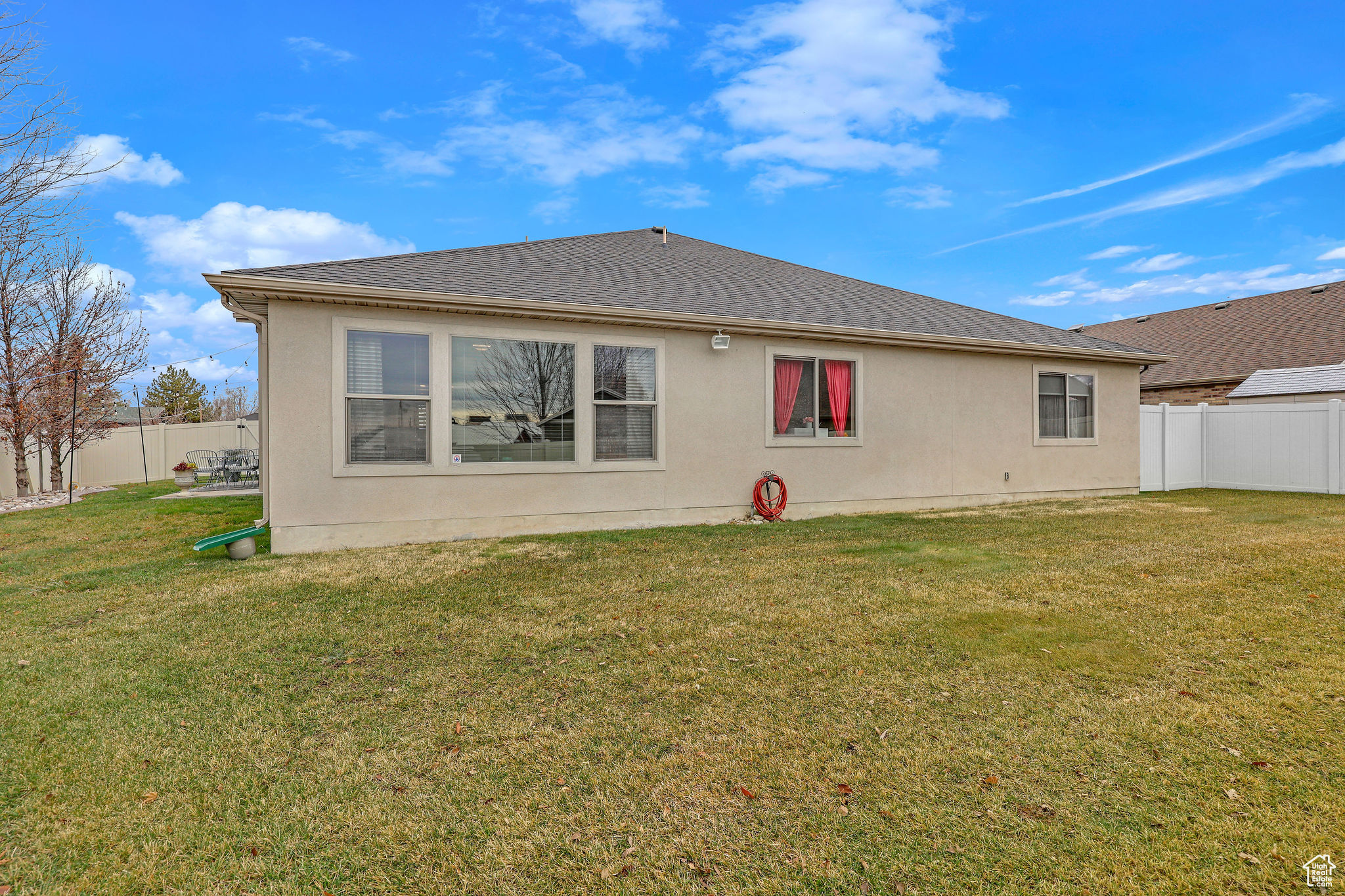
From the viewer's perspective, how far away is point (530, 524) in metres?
7.88

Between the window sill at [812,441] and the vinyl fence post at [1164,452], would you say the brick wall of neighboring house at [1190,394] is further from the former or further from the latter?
the window sill at [812,441]

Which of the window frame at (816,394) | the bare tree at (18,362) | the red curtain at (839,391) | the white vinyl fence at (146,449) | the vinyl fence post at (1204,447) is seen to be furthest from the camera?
the white vinyl fence at (146,449)

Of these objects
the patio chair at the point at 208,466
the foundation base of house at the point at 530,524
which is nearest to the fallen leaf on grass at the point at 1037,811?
the foundation base of house at the point at 530,524

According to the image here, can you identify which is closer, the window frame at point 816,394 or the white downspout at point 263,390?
the white downspout at point 263,390

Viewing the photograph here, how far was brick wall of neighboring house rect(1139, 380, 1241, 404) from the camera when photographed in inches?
672

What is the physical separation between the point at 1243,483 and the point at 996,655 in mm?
13420

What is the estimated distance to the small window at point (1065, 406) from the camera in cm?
1122

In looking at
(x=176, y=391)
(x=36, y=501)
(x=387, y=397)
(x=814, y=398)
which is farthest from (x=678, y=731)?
(x=176, y=391)

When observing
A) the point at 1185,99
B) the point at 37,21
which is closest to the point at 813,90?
the point at 1185,99

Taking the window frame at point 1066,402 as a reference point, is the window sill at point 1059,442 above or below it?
below

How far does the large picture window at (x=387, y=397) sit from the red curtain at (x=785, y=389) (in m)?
4.86

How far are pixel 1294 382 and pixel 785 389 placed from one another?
14.3 m

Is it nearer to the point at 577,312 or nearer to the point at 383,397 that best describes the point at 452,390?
the point at 383,397

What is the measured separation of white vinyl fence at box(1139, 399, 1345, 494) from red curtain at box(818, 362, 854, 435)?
7.27 m
